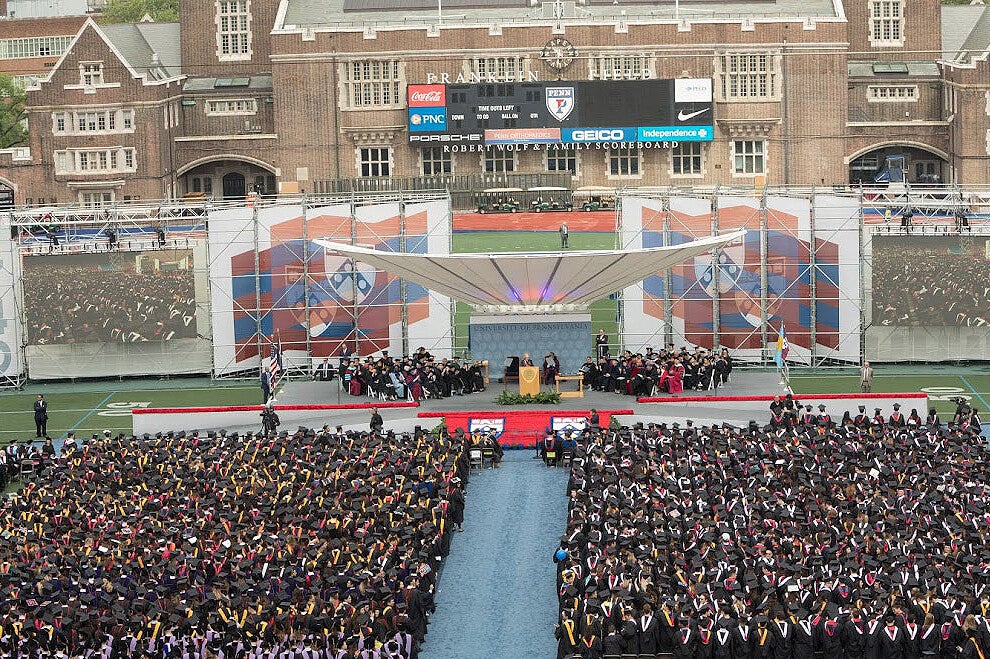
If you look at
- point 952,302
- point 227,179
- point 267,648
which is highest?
point 227,179

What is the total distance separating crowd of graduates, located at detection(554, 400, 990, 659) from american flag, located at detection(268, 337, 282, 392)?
35.4 feet

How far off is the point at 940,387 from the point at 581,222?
95.4 ft

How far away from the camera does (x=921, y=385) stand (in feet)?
158

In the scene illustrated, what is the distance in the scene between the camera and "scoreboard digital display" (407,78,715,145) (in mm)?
82750

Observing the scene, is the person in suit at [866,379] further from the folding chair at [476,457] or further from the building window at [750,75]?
the building window at [750,75]

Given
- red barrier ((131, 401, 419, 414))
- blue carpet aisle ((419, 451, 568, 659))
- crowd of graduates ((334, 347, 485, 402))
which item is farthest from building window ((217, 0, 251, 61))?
blue carpet aisle ((419, 451, 568, 659))

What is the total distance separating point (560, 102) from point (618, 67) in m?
3.60

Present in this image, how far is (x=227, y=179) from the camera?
286 ft

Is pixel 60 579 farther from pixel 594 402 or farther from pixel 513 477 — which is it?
pixel 594 402

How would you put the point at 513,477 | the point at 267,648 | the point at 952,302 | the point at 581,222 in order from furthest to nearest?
1. the point at 581,222
2. the point at 952,302
3. the point at 513,477
4. the point at 267,648

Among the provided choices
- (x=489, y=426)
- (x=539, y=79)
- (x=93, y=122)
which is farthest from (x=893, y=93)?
(x=489, y=426)

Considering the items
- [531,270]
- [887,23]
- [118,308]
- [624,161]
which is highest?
[887,23]

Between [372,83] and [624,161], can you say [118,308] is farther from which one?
[624,161]

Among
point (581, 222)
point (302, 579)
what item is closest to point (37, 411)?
point (302, 579)
